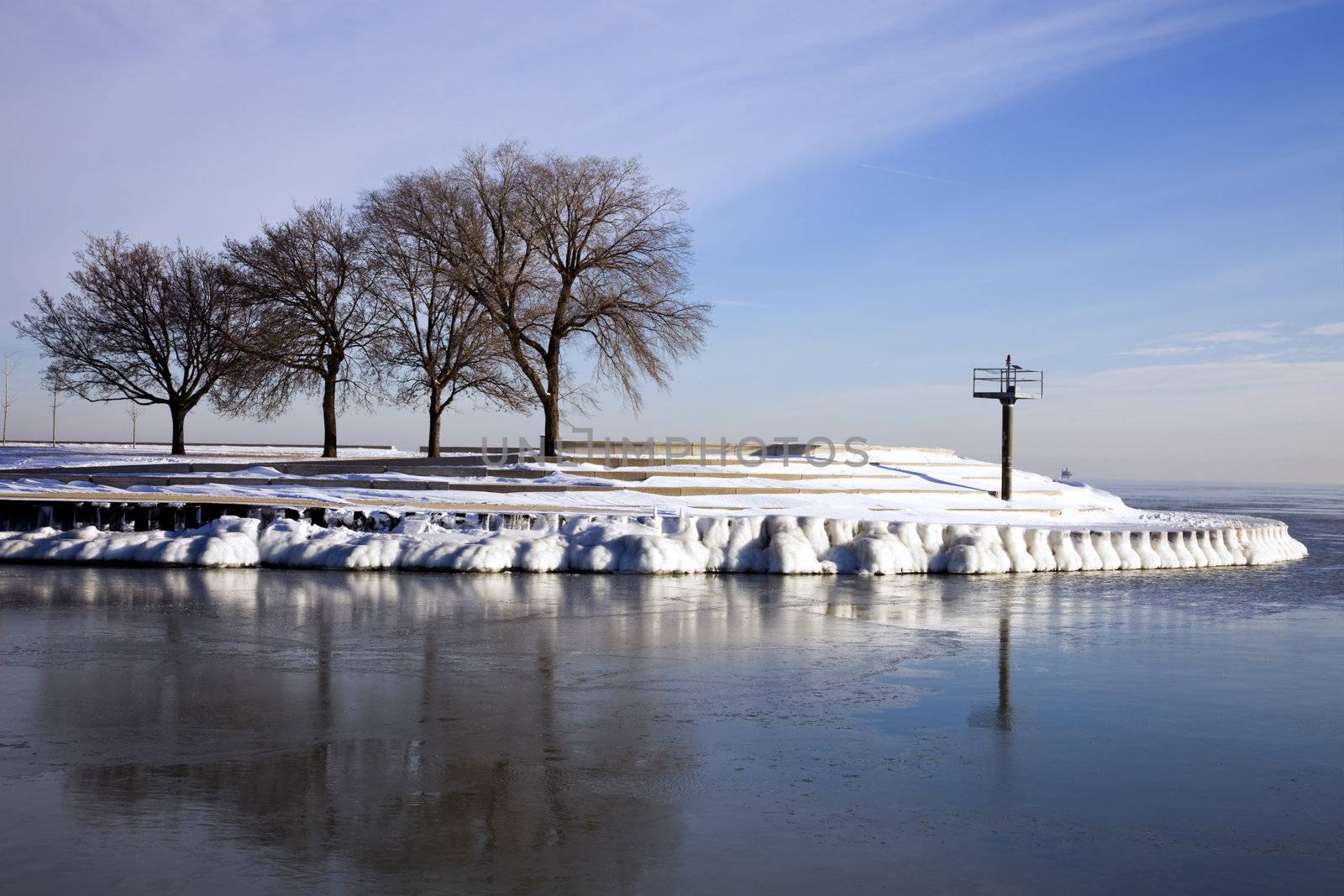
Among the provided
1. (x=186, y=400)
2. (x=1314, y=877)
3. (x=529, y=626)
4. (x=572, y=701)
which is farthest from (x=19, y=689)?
(x=186, y=400)

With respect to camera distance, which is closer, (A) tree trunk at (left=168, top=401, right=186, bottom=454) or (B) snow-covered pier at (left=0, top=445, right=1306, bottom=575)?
(B) snow-covered pier at (left=0, top=445, right=1306, bottom=575)

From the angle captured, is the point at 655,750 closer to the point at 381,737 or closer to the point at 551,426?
the point at 381,737

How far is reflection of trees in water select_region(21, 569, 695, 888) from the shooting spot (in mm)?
6648

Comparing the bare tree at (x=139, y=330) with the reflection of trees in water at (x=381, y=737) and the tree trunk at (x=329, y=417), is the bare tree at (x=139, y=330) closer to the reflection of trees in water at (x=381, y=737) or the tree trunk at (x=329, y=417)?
the tree trunk at (x=329, y=417)

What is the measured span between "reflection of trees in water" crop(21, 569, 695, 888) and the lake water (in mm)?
38

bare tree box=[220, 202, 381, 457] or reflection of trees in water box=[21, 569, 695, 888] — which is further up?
bare tree box=[220, 202, 381, 457]

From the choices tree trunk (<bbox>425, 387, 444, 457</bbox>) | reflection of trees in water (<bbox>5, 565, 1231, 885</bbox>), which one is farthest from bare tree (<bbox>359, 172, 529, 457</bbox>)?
reflection of trees in water (<bbox>5, 565, 1231, 885</bbox>)

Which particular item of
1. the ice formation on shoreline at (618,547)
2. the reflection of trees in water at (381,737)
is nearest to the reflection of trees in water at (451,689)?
the reflection of trees in water at (381,737)

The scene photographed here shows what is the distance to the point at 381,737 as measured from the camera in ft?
29.5

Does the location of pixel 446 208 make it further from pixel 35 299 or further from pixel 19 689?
pixel 19 689

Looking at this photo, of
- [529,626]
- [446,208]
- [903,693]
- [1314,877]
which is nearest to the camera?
[1314,877]

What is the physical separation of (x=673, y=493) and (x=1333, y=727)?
22.1 meters

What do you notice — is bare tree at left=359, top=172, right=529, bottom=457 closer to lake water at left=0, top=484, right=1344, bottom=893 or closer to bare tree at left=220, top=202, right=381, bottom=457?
bare tree at left=220, top=202, right=381, bottom=457

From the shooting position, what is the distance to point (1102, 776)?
331 inches
